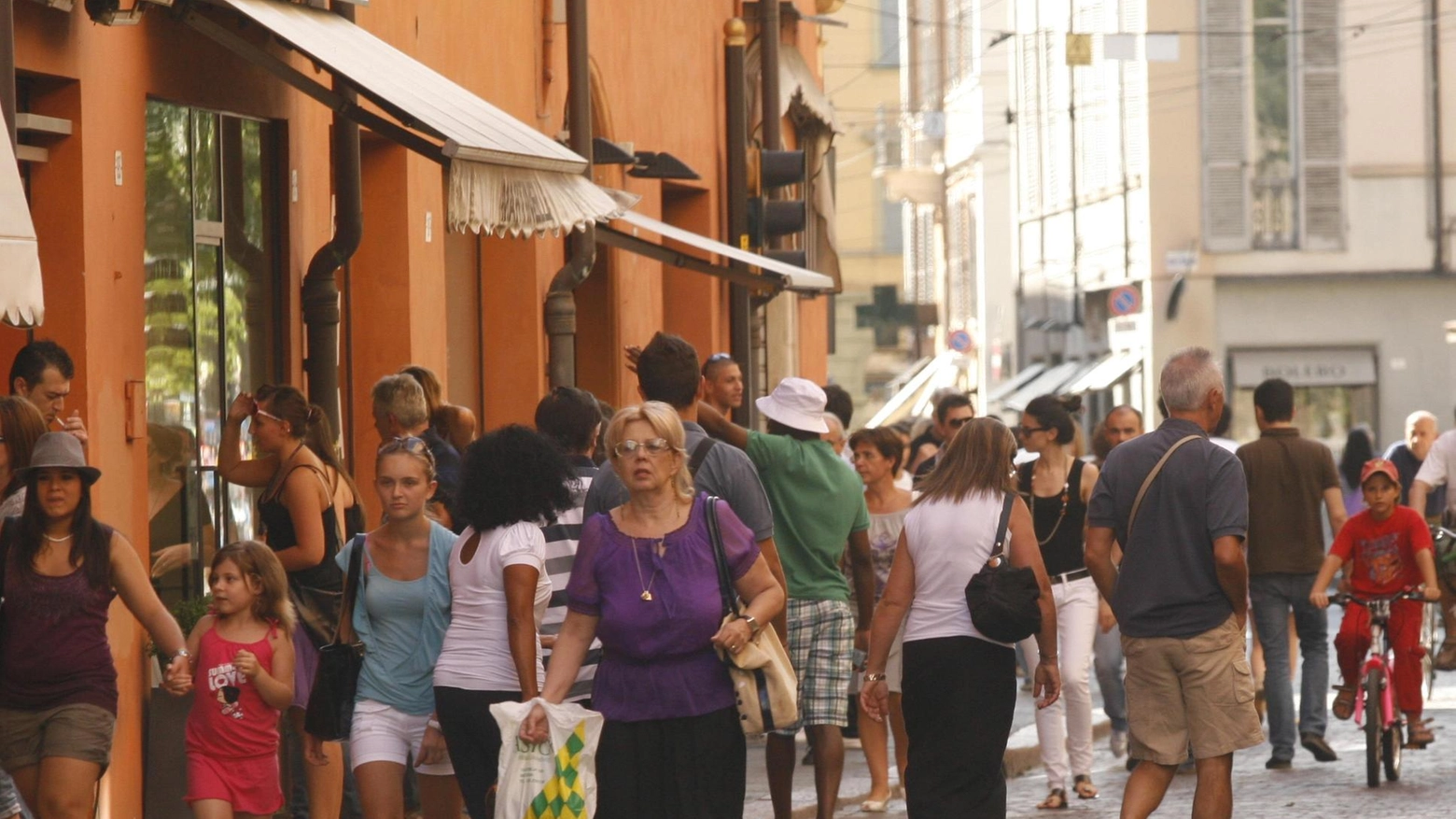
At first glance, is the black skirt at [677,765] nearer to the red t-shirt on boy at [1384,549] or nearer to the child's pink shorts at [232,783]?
the child's pink shorts at [232,783]

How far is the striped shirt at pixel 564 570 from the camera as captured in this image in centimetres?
760

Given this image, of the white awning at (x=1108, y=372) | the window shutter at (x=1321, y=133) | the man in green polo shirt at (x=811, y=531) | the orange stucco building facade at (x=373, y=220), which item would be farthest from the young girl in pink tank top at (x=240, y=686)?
the window shutter at (x=1321, y=133)

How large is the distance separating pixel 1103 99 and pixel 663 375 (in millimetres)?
29824

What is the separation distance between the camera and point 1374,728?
36.4 feet

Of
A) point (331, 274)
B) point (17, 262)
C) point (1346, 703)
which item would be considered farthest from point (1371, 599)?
point (17, 262)

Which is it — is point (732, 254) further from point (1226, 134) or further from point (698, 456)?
point (1226, 134)

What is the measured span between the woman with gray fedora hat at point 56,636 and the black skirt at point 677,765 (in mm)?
1643

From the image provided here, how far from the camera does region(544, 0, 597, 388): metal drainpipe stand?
1363 cm

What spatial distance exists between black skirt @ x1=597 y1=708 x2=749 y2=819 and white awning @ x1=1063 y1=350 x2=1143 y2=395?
28.3 meters

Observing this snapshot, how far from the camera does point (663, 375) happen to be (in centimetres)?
820

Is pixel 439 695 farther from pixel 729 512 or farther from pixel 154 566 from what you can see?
pixel 154 566

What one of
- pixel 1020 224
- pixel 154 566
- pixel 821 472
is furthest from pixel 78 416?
pixel 1020 224

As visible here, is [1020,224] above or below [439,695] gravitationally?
above

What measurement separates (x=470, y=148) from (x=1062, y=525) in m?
4.00
